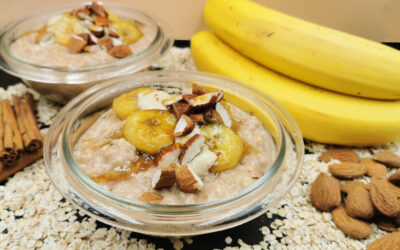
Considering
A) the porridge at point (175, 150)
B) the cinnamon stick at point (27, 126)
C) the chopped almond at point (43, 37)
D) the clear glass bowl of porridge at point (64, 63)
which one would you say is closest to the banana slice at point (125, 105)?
the porridge at point (175, 150)

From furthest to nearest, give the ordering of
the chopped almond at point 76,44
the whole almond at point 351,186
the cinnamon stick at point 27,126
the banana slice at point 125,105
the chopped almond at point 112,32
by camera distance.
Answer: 1. the chopped almond at point 112,32
2. the chopped almond at point 76,44
3. the cinnamon stick at point 27,126
4. the whole almond at point 351,186
5. the banana slice at point 125,105

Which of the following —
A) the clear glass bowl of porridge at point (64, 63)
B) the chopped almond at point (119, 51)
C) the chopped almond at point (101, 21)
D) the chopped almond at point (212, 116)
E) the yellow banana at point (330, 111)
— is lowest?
the yellow banana at point (330, 111)

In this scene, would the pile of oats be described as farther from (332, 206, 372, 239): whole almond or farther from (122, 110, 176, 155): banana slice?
(122, 110, 176, 155): banana slice

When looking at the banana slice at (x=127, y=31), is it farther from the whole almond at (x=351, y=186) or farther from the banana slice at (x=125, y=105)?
the whole almond at (x=351, y=186)

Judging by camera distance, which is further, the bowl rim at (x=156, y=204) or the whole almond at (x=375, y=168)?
the whole almond at (x=375, y=168)

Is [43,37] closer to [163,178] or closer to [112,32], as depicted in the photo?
[112,32]

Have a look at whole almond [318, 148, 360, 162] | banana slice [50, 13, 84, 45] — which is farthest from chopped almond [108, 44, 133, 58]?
whole almond [318, 148, 360, 162]
